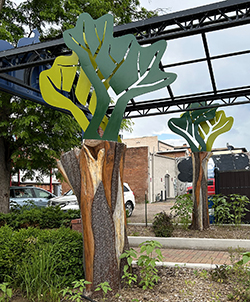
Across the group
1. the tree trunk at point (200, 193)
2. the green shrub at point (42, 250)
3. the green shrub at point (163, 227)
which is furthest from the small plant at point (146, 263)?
the tree trunk at point (200, 193)

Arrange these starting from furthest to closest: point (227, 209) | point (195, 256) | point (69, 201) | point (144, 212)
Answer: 1. point (144, 212)
2. point (69, 201)
3. point (227, 209)
4. point (195, 256)

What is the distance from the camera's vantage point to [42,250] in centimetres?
433

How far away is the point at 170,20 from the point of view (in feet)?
21.9

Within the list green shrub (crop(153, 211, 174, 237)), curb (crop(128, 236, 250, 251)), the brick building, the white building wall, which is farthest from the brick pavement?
the white building wall

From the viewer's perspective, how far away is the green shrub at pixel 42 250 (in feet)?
14.3

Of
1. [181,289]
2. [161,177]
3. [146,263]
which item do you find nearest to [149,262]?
[146,263]

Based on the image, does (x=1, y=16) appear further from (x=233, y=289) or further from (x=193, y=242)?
(x=233, y=289)

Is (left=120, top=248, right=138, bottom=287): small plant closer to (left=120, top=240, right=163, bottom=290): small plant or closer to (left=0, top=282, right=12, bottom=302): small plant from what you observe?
(left=120, top=240, right=163, bottom=290): small plant

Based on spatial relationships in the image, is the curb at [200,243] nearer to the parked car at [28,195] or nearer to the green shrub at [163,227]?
the green shrub at [163,227]

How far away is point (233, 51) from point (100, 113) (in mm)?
7248

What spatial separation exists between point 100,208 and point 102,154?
720 millimetres

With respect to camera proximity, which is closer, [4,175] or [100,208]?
[100,208]

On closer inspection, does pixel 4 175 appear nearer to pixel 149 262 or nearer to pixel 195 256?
pixel 195 256

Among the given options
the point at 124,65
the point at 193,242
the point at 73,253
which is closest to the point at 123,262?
the point at 73,253
